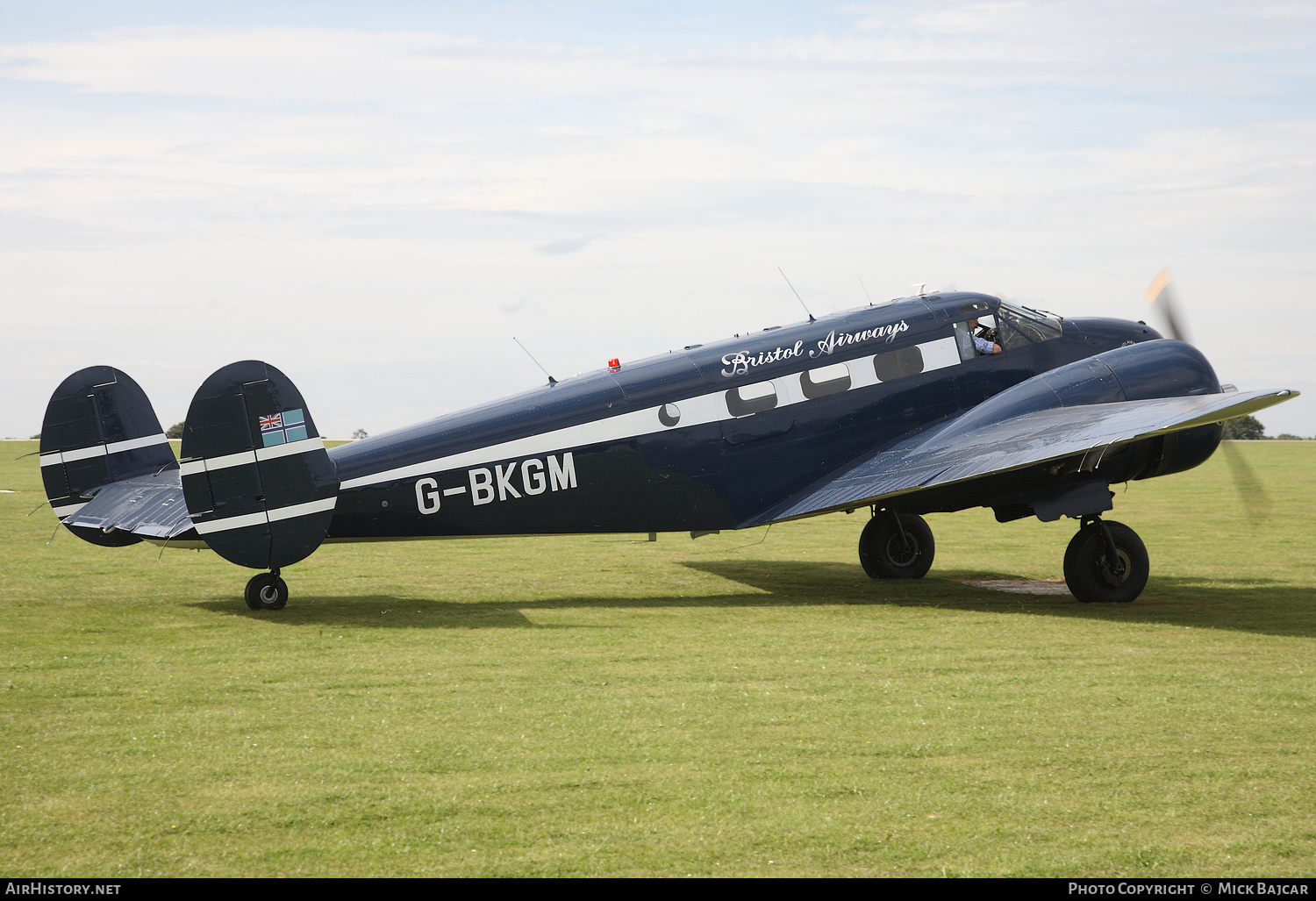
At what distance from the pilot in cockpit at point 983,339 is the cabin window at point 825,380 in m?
1.95

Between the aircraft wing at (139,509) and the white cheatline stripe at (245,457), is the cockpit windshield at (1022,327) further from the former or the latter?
the aircraft wing at (139,509)

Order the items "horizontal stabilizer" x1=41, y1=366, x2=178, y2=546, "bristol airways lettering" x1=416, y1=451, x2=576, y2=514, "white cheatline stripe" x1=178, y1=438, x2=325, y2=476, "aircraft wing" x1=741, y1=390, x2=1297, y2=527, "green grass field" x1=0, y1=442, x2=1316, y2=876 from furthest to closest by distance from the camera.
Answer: "horizontal stabilizer" x1=41, y1=366, x2=178, y2=546
"bristol airways lettering" x1=416, y1=451, x2=576, y2=514
"white cheatline stripe" x1=178, y1=438, x2=325, y2=476
"aircraft wing" x1=741, y1=390, x2=1297, y2=527
"green grass field" x1=0, y1=442, x2=1316, y2=876

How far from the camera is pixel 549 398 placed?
13469 mm

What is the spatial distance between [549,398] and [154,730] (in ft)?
22.5

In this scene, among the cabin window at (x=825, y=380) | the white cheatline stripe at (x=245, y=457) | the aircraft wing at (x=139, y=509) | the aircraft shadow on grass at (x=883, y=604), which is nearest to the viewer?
the white cheatline stripe at (x=245, y=457)

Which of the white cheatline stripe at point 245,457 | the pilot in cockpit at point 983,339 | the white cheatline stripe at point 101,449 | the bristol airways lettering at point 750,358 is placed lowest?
the pilot in cockpit at point 983,339

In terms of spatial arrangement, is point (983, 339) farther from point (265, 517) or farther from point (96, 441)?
point (96, 441)

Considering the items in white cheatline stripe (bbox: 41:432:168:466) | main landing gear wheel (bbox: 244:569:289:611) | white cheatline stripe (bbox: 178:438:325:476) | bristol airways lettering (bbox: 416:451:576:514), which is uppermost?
white cheatline stripe (bbox: 41:432:168:466)

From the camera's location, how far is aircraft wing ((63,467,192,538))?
12.0 meters

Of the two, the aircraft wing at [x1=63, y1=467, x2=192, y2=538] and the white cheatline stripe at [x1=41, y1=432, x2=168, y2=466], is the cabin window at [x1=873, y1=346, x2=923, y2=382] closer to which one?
the aircraft wing at [x1=63, y1=467, x2=192, y2=538]

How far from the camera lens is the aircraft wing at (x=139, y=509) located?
12.0 meters

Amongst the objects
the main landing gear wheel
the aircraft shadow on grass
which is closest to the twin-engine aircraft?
the main landing gear wheel

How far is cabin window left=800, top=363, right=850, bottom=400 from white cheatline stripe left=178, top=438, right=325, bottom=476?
6.15 meters

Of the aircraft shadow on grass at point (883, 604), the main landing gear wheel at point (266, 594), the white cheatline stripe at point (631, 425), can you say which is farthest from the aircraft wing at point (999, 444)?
the main landing gear wheel at point (266, 594)
